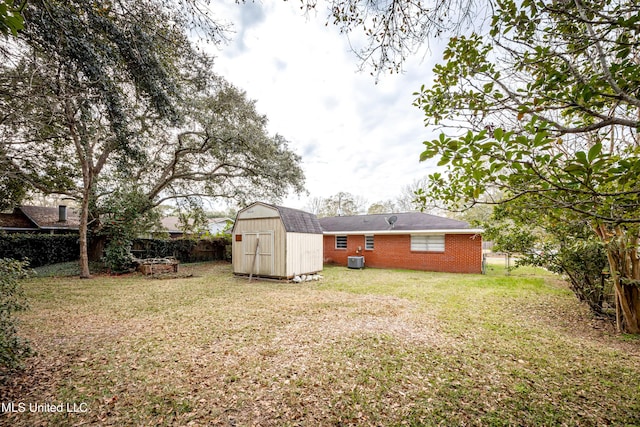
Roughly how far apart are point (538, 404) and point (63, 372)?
5.92m

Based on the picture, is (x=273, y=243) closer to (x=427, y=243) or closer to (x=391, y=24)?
(x=427, y=243)

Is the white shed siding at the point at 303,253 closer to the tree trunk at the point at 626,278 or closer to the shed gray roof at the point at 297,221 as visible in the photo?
the shed gray roof at the point at 297,221

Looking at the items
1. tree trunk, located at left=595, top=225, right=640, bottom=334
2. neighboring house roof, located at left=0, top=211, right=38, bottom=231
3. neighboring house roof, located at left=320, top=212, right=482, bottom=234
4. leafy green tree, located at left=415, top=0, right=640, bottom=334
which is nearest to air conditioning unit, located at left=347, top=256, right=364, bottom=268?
neighboring house roof, located at left=320, top=212, right=482, bottom=234

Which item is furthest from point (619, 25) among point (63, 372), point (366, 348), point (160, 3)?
point (63, 372)

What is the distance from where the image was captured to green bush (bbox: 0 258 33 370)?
9.75 ft

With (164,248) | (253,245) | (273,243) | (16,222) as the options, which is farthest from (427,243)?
(16,222)

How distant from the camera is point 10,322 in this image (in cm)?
312

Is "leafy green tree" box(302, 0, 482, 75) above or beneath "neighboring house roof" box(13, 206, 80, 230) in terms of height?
above

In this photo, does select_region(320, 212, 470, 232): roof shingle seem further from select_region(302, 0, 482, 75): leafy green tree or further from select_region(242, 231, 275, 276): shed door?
select_region(302, 0, 482, 75): leafy green tree

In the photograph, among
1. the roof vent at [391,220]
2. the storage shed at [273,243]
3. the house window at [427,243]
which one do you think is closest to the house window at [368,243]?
the roof vent at [391,220]

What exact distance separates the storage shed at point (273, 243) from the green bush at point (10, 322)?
7.48 meters

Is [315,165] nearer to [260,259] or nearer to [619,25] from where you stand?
[260,259]

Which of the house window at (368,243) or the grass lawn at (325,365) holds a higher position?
the house window at (368,243)

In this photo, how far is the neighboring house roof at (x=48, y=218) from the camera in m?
16.7
